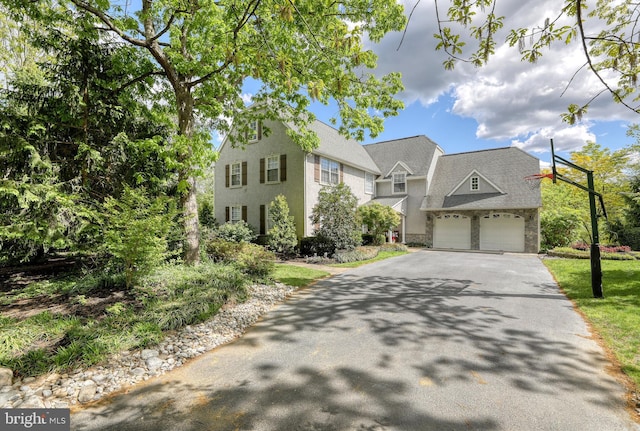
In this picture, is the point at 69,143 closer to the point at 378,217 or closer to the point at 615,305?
the point at 615,305

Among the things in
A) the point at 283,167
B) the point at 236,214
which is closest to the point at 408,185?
the point at 283,167

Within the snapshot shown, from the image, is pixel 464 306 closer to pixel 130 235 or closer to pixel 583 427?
pixel 583 427

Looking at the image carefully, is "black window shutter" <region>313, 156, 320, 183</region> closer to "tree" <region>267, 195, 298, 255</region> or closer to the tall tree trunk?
"tree" <region>267, 195, 298, 255</region>

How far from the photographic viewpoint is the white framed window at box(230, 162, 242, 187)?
1794 cm

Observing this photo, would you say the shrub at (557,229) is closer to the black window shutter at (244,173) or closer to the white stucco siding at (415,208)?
the white stucco siding at (415,208)

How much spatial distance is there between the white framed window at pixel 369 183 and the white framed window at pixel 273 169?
7.46 m

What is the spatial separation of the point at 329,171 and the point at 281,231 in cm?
516

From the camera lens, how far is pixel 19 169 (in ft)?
21.1

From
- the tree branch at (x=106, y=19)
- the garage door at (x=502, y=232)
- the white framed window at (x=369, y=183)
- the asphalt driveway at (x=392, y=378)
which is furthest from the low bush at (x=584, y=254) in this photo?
the tree branch at (x=106, y=19)

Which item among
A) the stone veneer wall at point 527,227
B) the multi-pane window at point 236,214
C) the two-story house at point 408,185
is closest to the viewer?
the two-story house at point 408,185

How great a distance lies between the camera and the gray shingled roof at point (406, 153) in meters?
21.5

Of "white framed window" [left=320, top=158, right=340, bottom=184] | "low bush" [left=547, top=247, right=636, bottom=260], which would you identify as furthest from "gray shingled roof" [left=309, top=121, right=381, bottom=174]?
"low bush" [left=547, top=247, right=636, bottom=260]

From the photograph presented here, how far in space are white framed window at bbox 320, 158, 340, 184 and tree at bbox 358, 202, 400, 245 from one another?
2.55m

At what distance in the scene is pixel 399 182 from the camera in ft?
70.8
